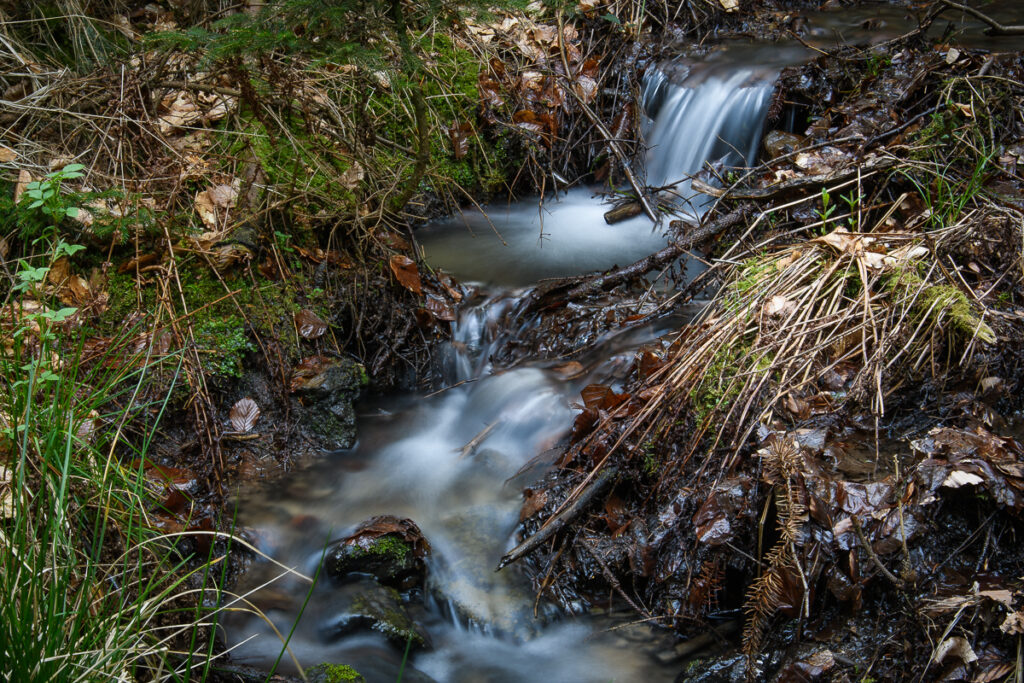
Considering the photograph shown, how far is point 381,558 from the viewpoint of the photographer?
273 centimetres

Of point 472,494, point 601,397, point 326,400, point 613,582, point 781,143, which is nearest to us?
point 613,582

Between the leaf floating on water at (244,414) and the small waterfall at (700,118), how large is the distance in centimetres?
312

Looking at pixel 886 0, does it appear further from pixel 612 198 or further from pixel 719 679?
pixel 719 679

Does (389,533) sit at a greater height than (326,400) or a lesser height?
lesser

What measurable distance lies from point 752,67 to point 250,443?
4.49 meters

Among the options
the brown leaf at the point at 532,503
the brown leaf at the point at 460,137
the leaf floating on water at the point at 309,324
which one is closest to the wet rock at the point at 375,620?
the brown leaf at the point at 532,503

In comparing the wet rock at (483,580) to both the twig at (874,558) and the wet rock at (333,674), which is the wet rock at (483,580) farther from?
the twig at (874,558)

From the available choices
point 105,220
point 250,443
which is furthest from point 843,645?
point 105,220

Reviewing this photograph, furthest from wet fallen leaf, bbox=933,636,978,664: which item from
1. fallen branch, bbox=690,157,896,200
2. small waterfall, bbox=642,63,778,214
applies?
small waterfall, bbox=642,63,778,214

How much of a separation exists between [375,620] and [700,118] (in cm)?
420

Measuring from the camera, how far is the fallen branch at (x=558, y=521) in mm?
2486

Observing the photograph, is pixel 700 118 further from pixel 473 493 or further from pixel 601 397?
pixel 473 493

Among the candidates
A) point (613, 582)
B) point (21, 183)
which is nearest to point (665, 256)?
point (613, 582)

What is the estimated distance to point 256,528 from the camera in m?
2.95
